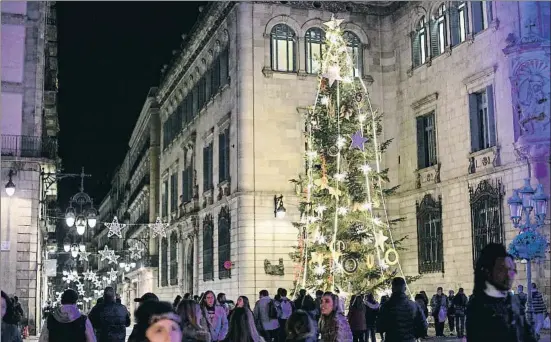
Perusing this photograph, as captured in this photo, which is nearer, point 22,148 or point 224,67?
point 22,148

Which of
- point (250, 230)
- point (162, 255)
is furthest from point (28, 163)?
point (162, 255)

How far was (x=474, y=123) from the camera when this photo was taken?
27688mm

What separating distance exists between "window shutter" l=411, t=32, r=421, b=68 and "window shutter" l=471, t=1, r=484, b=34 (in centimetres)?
444

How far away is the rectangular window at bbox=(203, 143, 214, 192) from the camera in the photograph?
37.8m

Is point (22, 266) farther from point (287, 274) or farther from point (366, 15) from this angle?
point (366, 15)

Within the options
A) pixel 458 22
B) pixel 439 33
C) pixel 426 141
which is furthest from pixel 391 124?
pixel 458 22

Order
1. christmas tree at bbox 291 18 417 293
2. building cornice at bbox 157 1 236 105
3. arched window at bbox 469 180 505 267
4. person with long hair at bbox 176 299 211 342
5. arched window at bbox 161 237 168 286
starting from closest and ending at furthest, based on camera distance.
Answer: person with long hair at bbox 176 299 211 342
christmas tree at bbox 291 18 417 293
arched window at bbox 469 180 505 267
building cornice at bbox 157 1 236 105
arched window at bbox 161 237 168 286

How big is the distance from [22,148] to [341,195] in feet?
38.8

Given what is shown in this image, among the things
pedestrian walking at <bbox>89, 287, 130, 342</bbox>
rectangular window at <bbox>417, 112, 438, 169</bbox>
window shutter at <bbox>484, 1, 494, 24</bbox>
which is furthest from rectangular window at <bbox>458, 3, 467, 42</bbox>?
pedestrian walking at <bbox>89, 287, 130, 342</bbox>

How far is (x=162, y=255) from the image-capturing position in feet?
163

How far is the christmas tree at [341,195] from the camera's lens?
23.8 metres

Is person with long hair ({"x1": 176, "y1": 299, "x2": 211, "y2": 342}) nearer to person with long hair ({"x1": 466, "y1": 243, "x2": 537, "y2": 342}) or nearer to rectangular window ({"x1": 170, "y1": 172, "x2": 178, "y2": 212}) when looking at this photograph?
person with long hair ({"x1": 466, "y1": 243, "x2": 537, "y2": 342})

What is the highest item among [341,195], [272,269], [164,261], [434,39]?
[434,39]

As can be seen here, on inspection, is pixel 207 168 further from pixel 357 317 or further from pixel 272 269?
pixel 357 317
